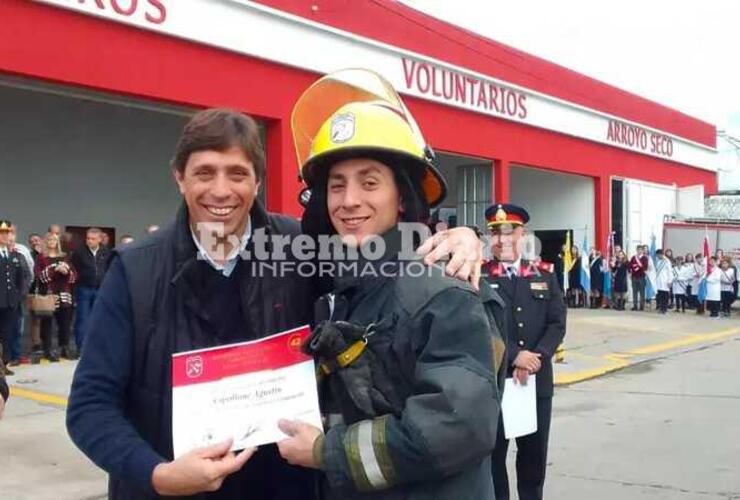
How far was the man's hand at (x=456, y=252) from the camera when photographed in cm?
200

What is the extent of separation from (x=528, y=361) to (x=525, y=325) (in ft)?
1.08

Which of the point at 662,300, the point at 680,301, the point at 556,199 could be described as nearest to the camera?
the point at 662,300

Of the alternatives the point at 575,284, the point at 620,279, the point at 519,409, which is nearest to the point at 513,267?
the point at 519,409

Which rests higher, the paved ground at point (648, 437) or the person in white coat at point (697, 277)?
the person in white coat at point (697, 277)

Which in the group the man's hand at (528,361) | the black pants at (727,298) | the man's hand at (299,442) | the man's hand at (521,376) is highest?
the man's hand at (299,442)

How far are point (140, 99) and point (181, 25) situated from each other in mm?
1230

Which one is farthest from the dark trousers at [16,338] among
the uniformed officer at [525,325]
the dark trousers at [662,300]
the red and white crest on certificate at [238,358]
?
the dark trousers at [662,300]

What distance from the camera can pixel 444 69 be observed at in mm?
17375

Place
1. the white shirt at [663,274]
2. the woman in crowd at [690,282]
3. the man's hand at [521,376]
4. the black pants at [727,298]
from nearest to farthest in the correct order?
1. the man's hand at [521,376]
2. the black pants at [727,298]
3. the white shirt at [663,274]
4. the woman in crowd at [690,282]

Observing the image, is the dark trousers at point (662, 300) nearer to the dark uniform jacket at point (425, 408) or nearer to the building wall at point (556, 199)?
the building wall at point (556, 199)

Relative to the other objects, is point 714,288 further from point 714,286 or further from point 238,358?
point 238,358

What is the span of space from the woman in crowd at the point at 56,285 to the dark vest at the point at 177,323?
30.7ft

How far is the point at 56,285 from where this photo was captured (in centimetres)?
1087

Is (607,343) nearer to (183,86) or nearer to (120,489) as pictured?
(183,86)
